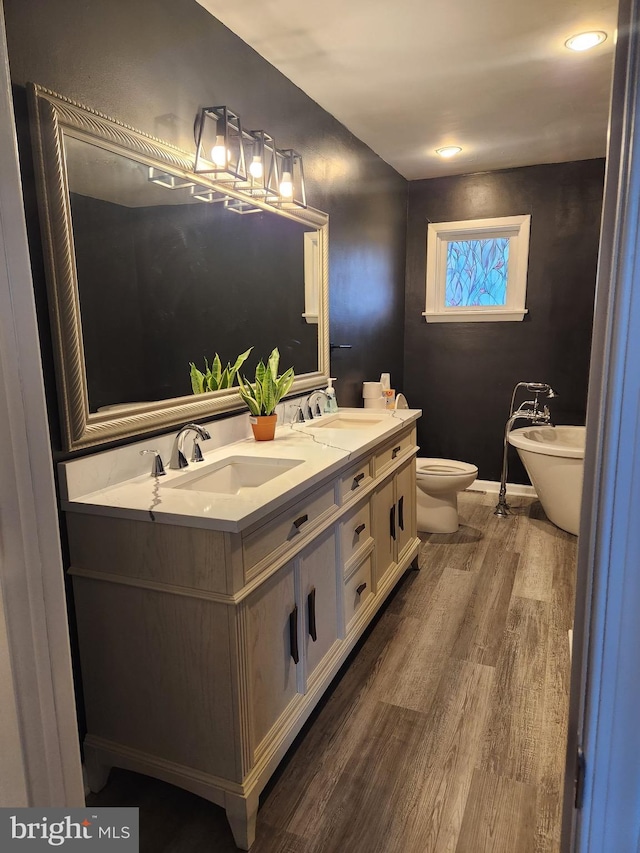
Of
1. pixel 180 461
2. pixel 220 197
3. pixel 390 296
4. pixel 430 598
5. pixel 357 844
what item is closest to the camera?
pixel 357 844

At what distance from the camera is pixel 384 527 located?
8.39ft

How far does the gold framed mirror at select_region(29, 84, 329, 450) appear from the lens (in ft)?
4.85

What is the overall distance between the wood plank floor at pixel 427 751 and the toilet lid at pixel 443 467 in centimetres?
96

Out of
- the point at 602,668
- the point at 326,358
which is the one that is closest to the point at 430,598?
the point at 326,358

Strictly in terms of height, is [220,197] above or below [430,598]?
above

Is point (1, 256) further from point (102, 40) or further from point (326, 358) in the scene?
point (326, 358)

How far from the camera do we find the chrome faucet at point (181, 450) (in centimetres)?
184

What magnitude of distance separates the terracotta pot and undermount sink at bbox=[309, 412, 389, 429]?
1.74ft

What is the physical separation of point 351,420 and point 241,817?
1.82 m

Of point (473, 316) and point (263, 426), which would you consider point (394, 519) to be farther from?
point (473, 316)

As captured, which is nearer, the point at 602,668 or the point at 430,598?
the point at 602,668

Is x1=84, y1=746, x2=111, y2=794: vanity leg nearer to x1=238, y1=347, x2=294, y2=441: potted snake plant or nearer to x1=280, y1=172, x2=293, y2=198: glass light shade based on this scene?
x1=238, y1=347, x2=294, y2=441: potted snake plant

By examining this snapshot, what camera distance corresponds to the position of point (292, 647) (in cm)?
172

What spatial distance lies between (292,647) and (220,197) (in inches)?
65.0
